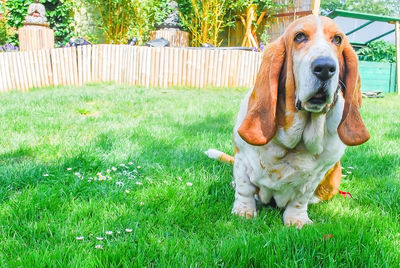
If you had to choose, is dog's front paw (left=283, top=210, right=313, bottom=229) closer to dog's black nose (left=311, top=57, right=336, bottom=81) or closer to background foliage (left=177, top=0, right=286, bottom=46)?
dog's black nose (left=311, top=57, right=336, bottom=81)

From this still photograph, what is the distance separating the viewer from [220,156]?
323 cm

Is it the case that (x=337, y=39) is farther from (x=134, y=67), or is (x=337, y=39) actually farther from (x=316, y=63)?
(x=134, y=67)

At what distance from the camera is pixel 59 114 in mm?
5051

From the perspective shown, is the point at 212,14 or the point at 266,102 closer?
the point at 266,102

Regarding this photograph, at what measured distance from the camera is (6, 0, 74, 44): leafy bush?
12531 mm

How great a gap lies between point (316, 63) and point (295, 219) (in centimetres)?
108

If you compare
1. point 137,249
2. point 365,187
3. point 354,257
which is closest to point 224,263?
point 137,249

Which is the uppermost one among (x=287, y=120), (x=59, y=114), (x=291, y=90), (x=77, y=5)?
(x=77, y=5)

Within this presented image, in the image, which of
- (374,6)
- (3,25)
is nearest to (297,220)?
(3,25)

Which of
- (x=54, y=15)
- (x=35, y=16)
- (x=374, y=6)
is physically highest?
(x=374, y=6)

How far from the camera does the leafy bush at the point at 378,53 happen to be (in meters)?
11.9

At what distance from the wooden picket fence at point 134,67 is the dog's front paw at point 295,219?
284 inches

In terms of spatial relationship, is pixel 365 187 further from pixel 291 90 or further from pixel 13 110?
pixel 13 110

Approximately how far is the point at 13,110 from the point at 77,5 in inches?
361
